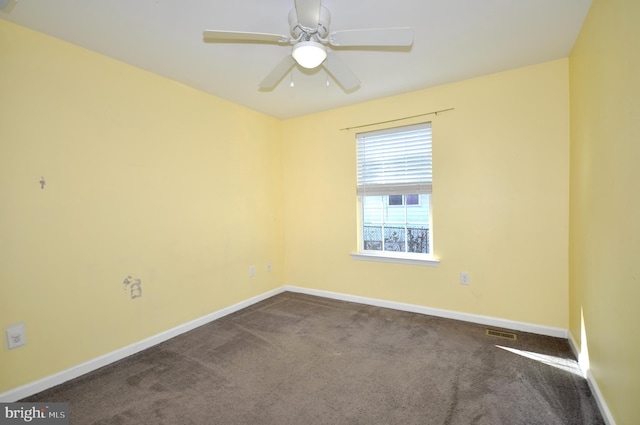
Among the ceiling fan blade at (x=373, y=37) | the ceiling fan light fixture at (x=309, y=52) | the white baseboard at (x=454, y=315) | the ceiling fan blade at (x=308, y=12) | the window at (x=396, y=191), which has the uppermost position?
the ceiling fan blade at (x=308, y=12)

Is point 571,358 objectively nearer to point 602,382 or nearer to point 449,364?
point 602,382

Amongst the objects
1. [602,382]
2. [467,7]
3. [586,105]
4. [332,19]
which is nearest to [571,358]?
[602,382]

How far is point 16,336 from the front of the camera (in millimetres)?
1904

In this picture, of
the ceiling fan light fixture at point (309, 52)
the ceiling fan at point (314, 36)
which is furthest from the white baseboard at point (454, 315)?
the ceiling fan light fixture at point (309, 52)

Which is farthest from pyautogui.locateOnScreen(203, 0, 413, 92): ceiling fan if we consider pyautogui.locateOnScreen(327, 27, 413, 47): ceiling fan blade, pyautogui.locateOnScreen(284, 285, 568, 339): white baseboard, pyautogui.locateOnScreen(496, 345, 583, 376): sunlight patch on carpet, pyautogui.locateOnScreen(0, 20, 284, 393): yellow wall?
pyautogui.locateOnScreen(284, 285, 568, 339): white baseboard

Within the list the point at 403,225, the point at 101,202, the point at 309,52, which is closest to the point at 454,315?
the point at 403,225

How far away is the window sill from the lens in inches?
124

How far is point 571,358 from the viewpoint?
2.23 meters

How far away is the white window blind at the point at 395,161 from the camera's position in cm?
320

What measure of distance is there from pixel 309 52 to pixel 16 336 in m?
2.59

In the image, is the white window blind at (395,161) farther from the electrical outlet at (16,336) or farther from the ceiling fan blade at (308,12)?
the electrical outlet at (16,336)

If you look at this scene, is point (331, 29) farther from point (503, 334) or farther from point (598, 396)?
point (503, 334)

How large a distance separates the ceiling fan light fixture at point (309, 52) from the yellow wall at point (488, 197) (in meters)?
1.89

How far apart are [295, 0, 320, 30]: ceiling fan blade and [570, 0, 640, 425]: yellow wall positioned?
1.39 metres
